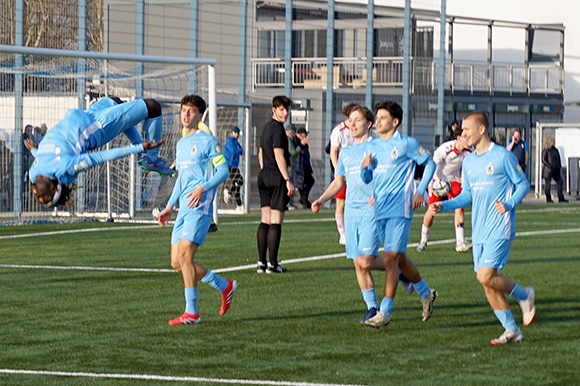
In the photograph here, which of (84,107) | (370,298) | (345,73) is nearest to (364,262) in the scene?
(370,298)

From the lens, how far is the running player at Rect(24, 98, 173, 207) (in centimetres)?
831

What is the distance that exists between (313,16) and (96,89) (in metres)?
9.23

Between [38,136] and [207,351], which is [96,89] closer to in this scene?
[38,136]

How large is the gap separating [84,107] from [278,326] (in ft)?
40.2

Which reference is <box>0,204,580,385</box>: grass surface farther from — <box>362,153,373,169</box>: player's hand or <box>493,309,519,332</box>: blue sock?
<box>362,153,373,169</box>: player's hand

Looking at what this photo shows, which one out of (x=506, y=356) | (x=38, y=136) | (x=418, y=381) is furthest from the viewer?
(x=38, y=136)

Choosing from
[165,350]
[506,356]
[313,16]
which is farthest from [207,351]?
[313,16]

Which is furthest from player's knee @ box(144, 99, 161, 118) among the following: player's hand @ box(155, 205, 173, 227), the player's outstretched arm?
the player's outstretched arm

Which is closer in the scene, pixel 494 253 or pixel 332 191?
pixel 494 253

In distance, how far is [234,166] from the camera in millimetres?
22031

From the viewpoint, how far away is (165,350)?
24.5 ft

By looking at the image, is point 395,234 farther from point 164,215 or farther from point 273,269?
point 273,269

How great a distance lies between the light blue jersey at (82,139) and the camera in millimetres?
8359

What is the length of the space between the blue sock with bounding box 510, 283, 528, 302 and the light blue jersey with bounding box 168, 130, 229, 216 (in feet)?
8.62
